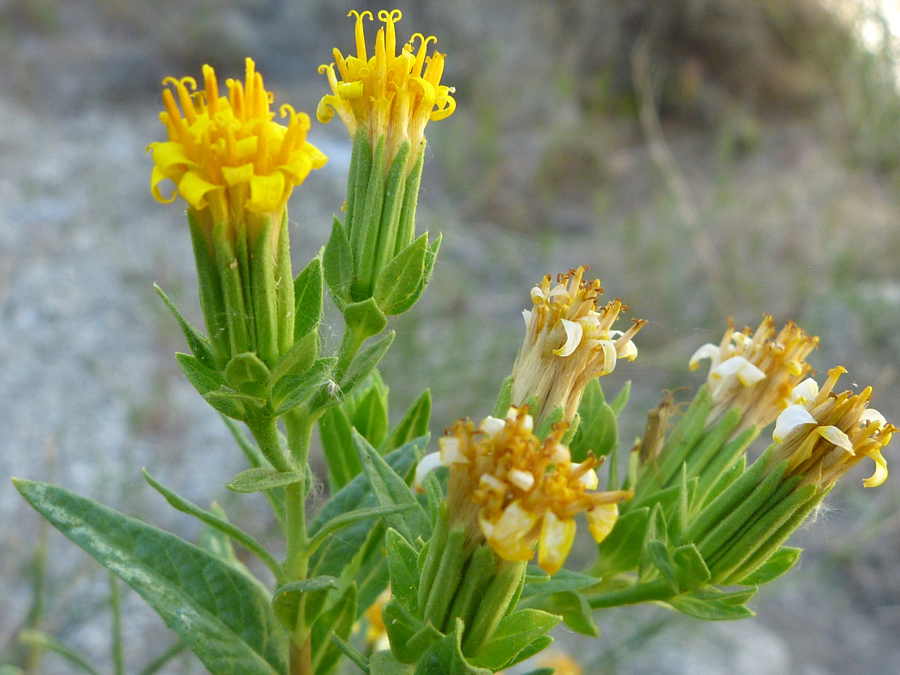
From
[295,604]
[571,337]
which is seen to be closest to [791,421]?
[571,337]

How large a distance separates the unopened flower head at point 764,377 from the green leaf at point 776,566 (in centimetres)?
28

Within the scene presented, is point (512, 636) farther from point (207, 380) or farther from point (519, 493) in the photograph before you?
point (207, 380)

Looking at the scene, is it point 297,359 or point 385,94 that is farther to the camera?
point 385,94

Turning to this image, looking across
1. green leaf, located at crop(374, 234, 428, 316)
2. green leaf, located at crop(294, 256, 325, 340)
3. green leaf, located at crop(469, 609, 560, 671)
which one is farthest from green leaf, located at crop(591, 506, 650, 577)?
green leaf, located at crop(294, 256, 325, 340)

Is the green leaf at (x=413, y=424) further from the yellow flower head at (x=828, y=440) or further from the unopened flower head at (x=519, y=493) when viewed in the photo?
the yellow flower head at (x=828, y=440)

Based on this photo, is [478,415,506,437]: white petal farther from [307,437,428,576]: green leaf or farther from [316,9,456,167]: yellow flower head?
[316,9,456,167]: yellow flower head

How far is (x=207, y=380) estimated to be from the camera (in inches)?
45.0


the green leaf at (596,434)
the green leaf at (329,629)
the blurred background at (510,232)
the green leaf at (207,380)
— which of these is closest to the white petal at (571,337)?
the green leaf at (596,434)

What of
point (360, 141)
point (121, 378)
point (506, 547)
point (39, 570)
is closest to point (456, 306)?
point (121, 378)

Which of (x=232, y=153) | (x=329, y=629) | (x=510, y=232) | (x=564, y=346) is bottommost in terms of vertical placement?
(x=329, y=629)

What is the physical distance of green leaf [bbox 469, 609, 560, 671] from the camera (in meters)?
1.05

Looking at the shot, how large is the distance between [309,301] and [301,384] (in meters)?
0.17

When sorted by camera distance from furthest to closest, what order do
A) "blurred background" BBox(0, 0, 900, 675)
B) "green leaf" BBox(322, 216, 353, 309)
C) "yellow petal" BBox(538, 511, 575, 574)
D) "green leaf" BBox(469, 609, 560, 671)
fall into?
"blurred background" BBox(0, 0, 900, 675), "green leaf" BBox(322, 216, 353, 309), "green leaf" BBox(469, 609, 560, 671), "yellow petal" BBox(538, 511, 575, 574)

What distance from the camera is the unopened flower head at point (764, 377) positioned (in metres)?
1.53
